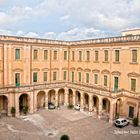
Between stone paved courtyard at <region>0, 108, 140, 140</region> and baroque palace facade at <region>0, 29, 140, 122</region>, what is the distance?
221cm

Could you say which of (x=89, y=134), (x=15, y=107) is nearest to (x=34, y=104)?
(x=15, y=107)

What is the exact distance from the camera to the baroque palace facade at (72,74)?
26812 mm

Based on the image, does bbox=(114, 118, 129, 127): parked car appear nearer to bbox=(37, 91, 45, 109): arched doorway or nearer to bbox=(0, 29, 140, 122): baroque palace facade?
bbox=(0, 29, 140, 122): baroque palace facade

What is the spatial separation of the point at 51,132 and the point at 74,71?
619 inches

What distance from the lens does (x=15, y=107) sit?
29.4 metres

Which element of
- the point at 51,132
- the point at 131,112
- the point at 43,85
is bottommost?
the point at 51,132

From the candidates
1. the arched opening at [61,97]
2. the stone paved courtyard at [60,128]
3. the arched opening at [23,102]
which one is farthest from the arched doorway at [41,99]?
the stone paved courtyard at [60,128]

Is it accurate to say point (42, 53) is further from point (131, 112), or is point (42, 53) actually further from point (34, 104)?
point (131, 112)

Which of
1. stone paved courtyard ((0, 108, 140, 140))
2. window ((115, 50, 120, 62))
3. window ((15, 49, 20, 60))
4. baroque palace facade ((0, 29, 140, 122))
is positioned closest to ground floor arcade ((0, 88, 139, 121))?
baroque palace facade ((0, 29, 140, 122))

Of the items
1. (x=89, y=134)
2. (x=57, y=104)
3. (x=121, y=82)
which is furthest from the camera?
(x=57, y=104)

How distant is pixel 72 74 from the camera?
122 ft

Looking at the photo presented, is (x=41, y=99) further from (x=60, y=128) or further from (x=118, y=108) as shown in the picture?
(x=118, y=108)

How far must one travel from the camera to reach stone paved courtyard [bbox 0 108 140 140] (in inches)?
877

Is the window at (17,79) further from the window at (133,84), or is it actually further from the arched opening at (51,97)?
the window at (133,84)
